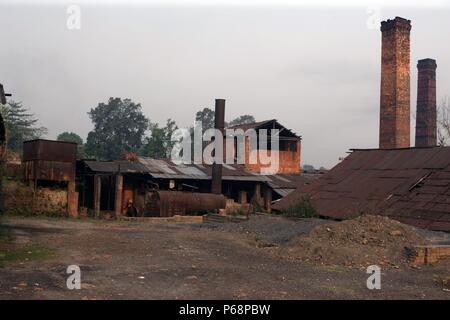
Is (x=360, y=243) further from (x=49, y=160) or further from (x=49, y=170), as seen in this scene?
(x=49, y=160)

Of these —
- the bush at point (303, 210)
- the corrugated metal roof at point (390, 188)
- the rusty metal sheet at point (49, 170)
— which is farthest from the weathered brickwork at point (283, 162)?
the bush at point (303, 210)

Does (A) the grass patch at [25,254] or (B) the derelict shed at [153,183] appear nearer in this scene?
(A) the grass patch at [25,254]

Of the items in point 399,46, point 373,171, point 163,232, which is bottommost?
point 163,232

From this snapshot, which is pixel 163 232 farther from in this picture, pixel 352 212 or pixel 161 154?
pixel 161 154

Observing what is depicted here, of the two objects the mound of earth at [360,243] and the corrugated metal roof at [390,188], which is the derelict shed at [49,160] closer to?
the corrugated metal roof at [390,188]

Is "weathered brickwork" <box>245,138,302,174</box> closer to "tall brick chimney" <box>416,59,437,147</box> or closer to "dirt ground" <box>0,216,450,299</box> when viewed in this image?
"tall brick chimney" <box>416,59,437,147</box>

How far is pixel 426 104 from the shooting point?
25.9m

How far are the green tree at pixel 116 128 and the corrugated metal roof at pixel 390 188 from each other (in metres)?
42.0

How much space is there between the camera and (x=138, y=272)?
870 cm

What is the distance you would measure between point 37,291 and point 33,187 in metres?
16.1

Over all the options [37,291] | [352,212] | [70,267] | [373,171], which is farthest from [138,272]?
[373,171]

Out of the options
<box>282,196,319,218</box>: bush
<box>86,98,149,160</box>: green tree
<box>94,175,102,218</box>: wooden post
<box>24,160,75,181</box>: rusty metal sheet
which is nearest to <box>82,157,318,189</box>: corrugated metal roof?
<box>94,175,102,218</box>: wooden post

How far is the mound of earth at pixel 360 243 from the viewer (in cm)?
1045
